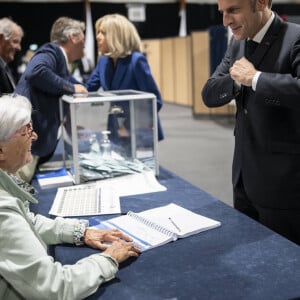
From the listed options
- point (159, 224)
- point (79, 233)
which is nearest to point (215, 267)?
point (159, 224)

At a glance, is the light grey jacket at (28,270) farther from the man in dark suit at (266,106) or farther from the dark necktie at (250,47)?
the dark necktie at (250,47)

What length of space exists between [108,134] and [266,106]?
3.35ft

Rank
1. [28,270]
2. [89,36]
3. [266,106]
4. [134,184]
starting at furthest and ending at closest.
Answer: [89,36] < [134,184] < [266,106] < [28,270]

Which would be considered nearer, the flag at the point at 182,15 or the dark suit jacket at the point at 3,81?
the dark suit jacket at the point at 3,81

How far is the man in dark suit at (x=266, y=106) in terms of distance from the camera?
1442 millimetres

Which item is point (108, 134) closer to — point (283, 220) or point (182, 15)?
point (283, 220)

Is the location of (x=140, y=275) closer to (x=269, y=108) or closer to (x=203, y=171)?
(x=269, y=108)

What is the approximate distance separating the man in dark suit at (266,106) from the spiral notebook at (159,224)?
0.82ft

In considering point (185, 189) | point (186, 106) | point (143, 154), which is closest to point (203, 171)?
point (143, 154)

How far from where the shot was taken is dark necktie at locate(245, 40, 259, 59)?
1557mm

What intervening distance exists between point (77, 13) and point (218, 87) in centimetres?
1015

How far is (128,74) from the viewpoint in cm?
279

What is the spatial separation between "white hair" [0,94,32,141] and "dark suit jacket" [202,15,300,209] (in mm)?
728

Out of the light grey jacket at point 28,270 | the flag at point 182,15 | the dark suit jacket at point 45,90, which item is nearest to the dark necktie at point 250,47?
the light grey jacket at point 28,270
